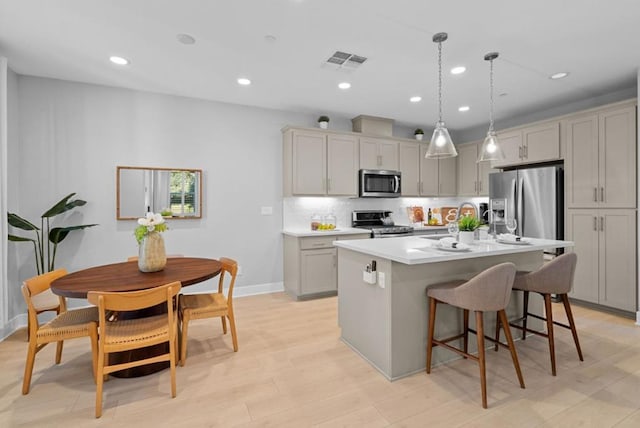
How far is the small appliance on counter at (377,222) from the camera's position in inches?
188

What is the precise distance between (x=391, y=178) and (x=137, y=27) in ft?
12.5

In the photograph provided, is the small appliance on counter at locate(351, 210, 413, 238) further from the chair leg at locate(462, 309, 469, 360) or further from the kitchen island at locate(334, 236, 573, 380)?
the chair leg at locate(462, 309, 469, 360)

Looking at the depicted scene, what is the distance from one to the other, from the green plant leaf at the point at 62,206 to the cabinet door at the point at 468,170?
569 cm

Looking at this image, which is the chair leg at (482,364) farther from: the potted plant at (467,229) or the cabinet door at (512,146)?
the cabinet door at (512,146)

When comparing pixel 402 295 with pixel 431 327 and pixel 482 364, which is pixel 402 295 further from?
pixel 482 364

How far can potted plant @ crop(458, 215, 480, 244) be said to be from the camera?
248 cm

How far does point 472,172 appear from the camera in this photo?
5391mm

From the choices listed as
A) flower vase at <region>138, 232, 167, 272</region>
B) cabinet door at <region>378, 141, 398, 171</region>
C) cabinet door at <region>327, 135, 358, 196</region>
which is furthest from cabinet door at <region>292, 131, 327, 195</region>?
flower vase at <region>138, 232, 167, 272</region>

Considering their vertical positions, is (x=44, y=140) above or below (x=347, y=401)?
above

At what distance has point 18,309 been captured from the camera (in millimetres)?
3248

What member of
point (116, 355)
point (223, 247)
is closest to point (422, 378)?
point (116, 355)

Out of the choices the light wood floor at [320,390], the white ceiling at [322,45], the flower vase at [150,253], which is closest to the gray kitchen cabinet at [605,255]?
the light wood floor at [320,390]

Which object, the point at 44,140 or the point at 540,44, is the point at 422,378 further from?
the point at 44,140

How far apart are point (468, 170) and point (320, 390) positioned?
4.73 meters
